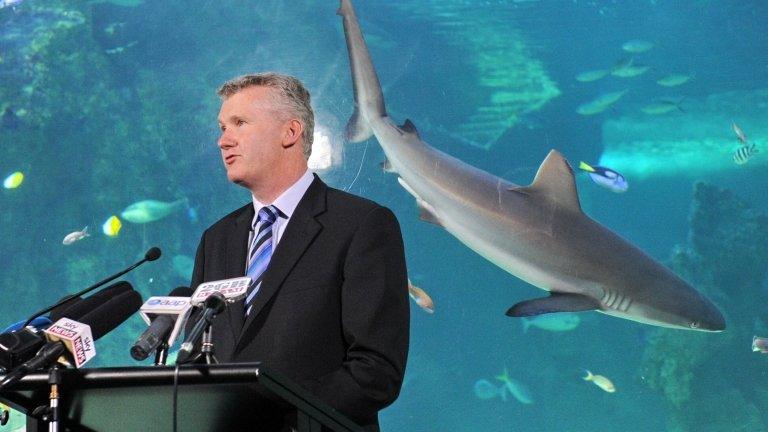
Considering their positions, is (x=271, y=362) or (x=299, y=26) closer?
(x=271, y=362)

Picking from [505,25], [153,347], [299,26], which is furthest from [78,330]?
[505,25]

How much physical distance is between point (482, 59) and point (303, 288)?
10.3m

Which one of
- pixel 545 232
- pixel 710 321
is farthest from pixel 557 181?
pixel 710 321

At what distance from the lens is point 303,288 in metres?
1.63

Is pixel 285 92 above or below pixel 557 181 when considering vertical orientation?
above

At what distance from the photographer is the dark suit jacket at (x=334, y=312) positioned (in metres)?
1.51

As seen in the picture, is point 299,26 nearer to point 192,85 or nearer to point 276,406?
point 192,85

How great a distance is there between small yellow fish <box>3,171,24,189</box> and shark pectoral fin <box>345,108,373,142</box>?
757 centimetres

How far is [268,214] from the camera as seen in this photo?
188 centimetres

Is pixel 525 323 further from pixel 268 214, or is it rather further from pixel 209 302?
pixel 209 302

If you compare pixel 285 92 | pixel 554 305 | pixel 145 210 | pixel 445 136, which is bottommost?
pixel 445 136

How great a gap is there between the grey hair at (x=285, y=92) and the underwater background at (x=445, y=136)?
7931 millimetres

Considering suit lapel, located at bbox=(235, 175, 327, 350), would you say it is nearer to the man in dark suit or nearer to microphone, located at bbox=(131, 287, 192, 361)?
the man in dark suit

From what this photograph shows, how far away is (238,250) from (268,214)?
110 millimetres
